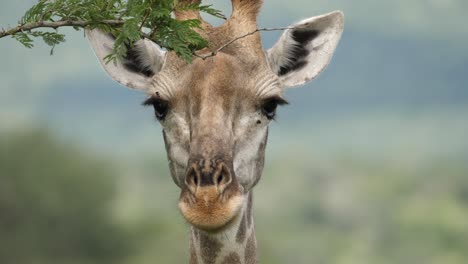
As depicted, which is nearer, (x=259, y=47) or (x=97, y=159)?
(x=259, y=47)

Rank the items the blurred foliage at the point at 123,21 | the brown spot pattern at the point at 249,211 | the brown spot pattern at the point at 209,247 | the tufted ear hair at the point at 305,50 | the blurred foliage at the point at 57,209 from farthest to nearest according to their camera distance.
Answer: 1. the blurred foliage at the point at 57,209
2. the tufted ear hair at the point at 305,50
3. the brown spot pattern at the point at 249,211
4. the brown spot pattern at the point at 209,247
5. the blurred foliage at the point at 123,21

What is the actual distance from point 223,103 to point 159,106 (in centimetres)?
73

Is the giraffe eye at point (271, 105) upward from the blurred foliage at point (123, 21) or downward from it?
downward

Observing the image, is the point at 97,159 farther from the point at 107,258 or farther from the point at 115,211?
the point at 107,258

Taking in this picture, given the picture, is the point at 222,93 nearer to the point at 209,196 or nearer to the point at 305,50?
the point at 209,196

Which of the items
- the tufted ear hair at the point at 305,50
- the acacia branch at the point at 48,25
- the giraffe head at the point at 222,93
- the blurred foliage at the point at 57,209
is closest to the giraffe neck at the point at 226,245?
the giraffe head at the point at 222,93

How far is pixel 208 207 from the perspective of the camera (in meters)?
9.66

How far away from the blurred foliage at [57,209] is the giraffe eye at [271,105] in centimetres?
3755

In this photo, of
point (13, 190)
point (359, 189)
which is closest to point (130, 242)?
point (13, 190)

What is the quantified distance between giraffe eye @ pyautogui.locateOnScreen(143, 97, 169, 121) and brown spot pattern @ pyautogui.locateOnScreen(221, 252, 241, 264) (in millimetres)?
1355

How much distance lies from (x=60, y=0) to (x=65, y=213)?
42.7 m

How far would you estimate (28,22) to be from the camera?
30.9 feet

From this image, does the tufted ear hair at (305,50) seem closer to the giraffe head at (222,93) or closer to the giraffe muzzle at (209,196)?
the giraffe head at (222,93)

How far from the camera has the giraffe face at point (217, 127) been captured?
9.76m
